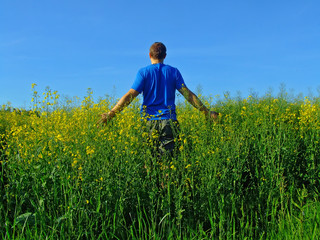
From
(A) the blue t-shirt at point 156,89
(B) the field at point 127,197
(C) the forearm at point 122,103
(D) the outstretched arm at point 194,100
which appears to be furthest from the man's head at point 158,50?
(B) the field at point 127,197

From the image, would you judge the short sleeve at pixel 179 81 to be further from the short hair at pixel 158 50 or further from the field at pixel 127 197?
the field at pixel 127 197

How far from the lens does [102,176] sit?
2555mm

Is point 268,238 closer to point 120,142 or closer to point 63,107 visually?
point 120,142

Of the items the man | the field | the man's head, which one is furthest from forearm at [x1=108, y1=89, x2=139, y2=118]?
the man's head

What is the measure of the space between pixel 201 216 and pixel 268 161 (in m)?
1.17

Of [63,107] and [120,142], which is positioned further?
[63,107]

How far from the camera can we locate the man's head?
389 centimetres

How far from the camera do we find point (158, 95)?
3807 millimetres

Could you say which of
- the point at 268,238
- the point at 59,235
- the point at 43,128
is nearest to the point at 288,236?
the point at 268,238

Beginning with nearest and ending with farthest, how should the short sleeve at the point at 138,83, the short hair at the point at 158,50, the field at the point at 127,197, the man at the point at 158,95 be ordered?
1. the field at the point at 127,197
2. the man at the point at 158,95
3. the short sleeve at the point at 138,83
4. the short hair at the point at 158,50

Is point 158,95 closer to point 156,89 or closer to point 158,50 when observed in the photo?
point 156,89

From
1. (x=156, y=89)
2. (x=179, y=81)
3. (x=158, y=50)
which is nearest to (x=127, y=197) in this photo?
(x=156, y=89)

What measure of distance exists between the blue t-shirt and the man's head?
0.13 meters

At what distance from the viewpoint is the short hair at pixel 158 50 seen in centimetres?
389
